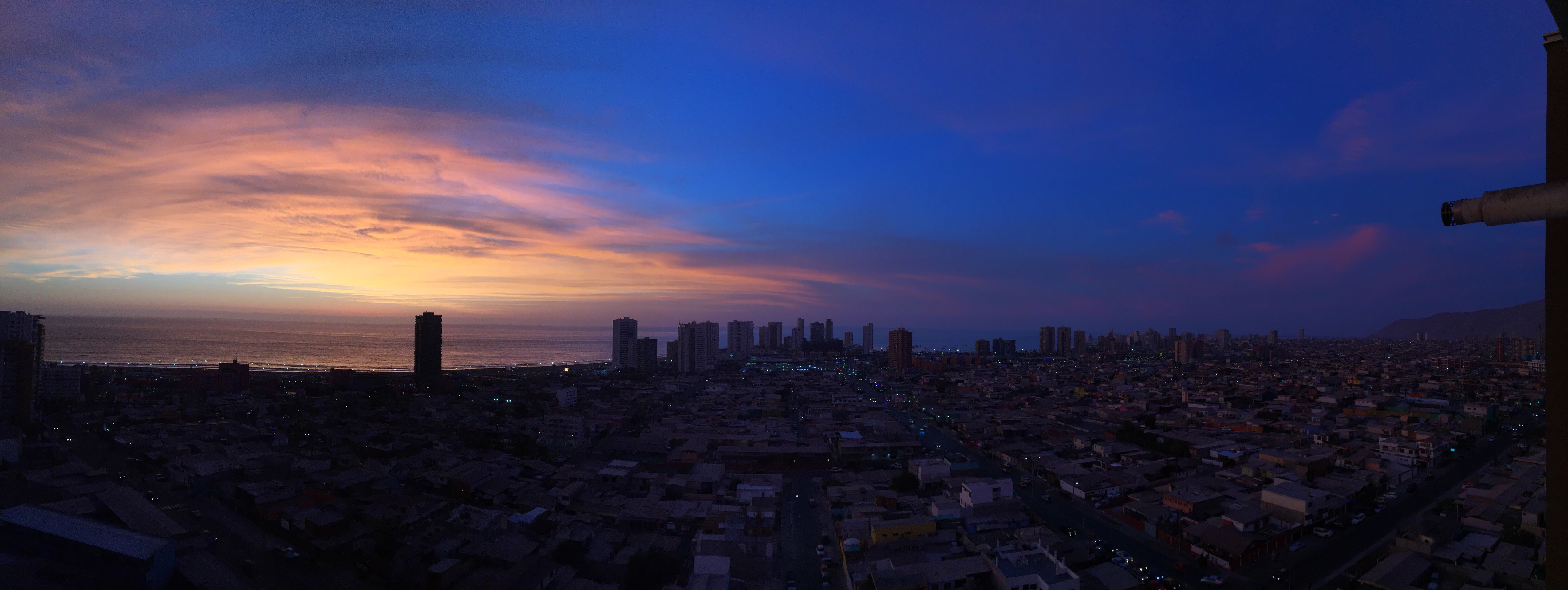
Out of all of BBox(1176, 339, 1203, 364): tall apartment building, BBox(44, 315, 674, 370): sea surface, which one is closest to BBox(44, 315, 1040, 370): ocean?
BBox(44, 315, 674, 370): sea surface

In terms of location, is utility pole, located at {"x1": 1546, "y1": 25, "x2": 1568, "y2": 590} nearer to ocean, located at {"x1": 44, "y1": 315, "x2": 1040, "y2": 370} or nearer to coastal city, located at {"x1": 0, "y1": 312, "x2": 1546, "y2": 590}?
coastal city, located at {"x1": 0, "y1": 312, "x2": 1546, "y2": 590}

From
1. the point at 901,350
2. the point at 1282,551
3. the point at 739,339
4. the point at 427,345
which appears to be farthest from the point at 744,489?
the point at 739,339

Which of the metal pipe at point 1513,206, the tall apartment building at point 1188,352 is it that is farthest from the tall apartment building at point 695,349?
the metal pipe at point 1513,206

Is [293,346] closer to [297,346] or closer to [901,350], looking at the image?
[297,346]

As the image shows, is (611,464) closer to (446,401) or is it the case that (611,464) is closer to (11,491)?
(11,491)

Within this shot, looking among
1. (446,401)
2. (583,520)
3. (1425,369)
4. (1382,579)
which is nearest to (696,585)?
(583,520)
